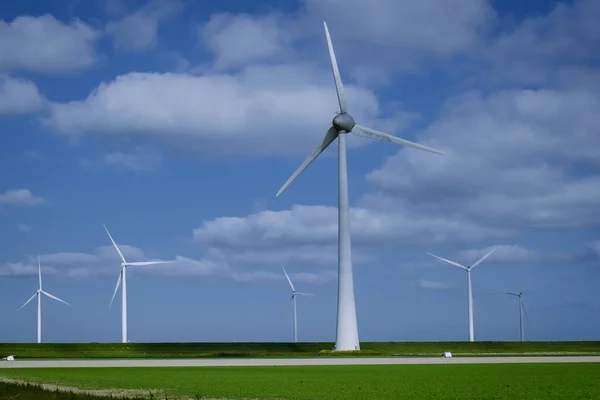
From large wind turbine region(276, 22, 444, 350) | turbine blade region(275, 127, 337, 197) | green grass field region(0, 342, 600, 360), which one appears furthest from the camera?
green grass field region(0, 342, 600, 360)

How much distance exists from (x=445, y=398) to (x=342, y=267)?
60.0 m

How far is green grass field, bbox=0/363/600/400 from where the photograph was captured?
34625 mm

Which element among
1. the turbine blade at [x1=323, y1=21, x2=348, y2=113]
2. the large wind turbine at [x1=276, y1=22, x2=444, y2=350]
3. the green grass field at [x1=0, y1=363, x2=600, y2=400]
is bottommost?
the green grass field at [x1=0, y1=363, x2=600, y2=400]

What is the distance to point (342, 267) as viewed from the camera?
303ft

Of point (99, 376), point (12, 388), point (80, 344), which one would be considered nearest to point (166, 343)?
point (80, 344)

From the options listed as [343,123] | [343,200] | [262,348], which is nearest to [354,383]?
[343,200]

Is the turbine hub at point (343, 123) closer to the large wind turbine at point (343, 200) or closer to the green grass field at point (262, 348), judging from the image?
the large wind turbine at point (343, 200)

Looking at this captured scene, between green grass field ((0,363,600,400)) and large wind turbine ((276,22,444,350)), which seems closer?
green grass field ((0,363,600,400))

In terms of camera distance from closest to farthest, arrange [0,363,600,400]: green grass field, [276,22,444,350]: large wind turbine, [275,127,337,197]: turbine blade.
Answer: [0,363,600,400]: green grass field < [276,22,444,350]: large wind turbine < [275,127,337,197]: turbine blade

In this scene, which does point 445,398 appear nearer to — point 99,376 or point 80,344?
point 99,376

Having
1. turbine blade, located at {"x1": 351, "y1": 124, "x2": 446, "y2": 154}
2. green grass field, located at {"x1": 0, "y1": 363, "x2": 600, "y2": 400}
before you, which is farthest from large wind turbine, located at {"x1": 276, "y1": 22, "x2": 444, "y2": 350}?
green grass field, located at {"x1": 0, "y1": 363, "x2": 600, "y2": 400}

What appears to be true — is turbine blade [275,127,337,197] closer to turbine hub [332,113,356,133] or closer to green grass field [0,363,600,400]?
turbine hub [332,113,356,133]

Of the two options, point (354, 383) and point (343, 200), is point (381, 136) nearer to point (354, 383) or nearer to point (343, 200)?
point (343, 200)

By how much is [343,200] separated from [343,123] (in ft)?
33.2
